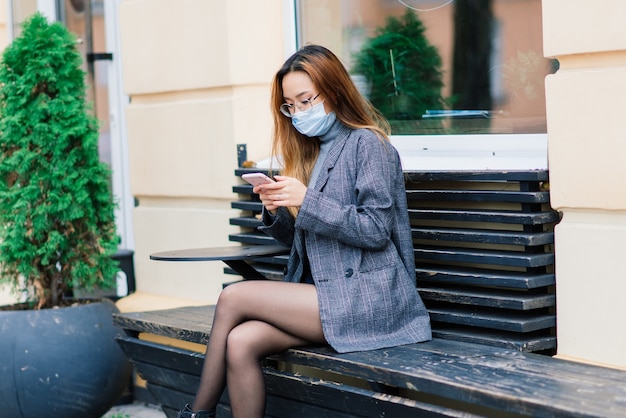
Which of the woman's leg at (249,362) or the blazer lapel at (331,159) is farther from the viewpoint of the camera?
the blazer lapel at (331,159)

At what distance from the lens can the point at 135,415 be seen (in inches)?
203

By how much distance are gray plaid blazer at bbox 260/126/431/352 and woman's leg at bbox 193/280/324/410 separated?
61 millimetres

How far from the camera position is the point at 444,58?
13.2ft

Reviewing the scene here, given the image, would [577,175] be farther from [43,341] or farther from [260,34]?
[43,341]

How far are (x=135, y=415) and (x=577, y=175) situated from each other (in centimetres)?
279

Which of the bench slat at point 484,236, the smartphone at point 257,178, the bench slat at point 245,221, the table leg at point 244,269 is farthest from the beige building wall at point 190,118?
the smartphone at point 257,178

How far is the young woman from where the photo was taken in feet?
11.0

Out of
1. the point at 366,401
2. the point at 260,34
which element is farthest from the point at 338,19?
the point at 366,401

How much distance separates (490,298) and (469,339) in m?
0.17

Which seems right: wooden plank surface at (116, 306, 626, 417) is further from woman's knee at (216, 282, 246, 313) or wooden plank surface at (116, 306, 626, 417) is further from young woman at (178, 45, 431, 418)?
woman's knee at (216, 282, 246, 313)

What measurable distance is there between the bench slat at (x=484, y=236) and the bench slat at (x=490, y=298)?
0.55 feet

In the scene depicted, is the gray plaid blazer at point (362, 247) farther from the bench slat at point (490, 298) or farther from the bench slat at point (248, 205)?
the bench slat at point (248, 205)

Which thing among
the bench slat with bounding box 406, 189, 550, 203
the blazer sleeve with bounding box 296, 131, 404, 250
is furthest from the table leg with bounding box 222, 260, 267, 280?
the bench slat with bounding box 406, 189, 550, 203

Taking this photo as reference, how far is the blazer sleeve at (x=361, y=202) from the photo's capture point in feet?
10.9
